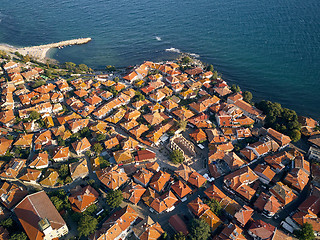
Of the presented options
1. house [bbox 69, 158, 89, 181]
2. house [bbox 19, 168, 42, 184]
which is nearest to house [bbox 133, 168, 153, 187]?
house [bbox 69, 158, 89, 181]

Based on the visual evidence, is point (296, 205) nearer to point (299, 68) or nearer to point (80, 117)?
point (80, 117)

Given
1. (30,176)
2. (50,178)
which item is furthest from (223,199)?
(30,176)

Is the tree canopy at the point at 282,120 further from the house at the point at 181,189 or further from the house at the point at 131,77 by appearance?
the house at the point at 131,77

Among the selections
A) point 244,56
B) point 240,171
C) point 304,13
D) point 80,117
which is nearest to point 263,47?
point 244,56

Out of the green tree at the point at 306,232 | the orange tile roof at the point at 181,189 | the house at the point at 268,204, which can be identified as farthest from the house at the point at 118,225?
the green tree at the point at 306,232

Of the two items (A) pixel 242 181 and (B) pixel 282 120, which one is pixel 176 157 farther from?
(B) pixel 282 120

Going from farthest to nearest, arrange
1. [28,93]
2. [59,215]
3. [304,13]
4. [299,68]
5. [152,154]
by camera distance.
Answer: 1. [304,13]
2. [299,68]
3. [28,93]
4. [152,154]
5. [59,215]
